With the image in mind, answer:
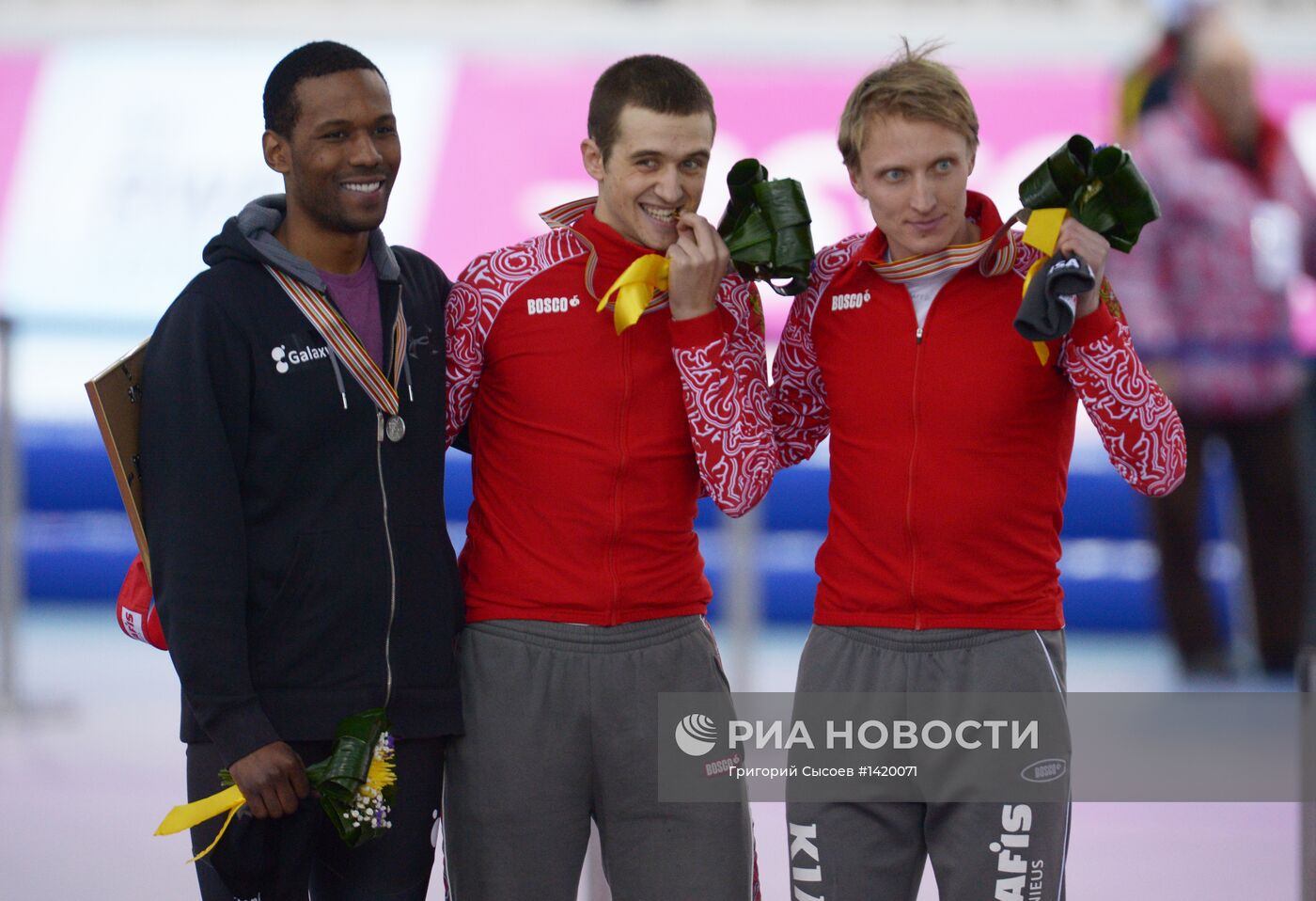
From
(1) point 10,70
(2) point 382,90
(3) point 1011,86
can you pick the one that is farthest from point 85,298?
(2) point 382,90

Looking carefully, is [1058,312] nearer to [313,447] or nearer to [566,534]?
[566,534]

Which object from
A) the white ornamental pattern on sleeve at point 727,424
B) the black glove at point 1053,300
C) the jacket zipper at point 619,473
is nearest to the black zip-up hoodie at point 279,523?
the jacket zipper at point 619,473

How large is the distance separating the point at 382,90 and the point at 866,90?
0.74 meters

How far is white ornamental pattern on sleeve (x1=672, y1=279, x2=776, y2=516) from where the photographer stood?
2398mm

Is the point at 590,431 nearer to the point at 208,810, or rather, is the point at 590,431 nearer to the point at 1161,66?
the point at 208,810

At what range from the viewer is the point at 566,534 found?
2.45 m

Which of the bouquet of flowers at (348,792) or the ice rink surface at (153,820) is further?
the ice rink surface at (153,820)

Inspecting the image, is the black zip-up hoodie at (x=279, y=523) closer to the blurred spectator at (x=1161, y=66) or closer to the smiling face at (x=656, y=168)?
the smiling face at (x=656, y=168)

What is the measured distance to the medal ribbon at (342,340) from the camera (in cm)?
234

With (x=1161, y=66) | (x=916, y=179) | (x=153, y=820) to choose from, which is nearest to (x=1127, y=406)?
(x=916, y=179)

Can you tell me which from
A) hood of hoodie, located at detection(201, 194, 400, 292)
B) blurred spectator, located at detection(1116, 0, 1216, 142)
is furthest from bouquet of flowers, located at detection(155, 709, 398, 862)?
blurred spectator, located at detection(1116, 0, 1216, 142)

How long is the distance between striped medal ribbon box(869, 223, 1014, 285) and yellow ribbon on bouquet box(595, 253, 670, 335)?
331 mm

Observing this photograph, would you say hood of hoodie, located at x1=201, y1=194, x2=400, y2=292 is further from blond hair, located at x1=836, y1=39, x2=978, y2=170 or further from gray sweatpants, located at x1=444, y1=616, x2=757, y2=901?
blond hair, located at x1=836, y1=39, x2=978, y2=170

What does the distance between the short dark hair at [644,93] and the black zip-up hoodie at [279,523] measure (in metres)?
0.45
